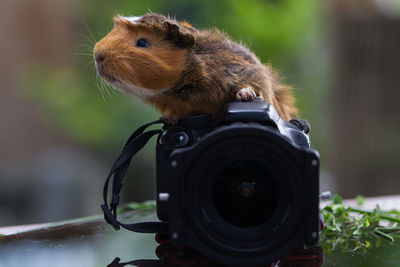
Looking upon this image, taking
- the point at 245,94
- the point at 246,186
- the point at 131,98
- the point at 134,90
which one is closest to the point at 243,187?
the point at 246,186

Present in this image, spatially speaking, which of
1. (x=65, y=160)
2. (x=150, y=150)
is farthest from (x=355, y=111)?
(x=65, y=160)

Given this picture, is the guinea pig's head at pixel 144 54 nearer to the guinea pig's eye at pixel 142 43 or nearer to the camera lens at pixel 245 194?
the guinea pig's eye at pixel 142 43

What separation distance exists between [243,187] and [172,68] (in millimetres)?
299

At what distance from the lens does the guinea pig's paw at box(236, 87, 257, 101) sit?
1190 mm

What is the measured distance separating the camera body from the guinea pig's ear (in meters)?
0.19

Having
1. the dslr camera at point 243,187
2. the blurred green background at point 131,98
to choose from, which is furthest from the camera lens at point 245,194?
the blurred green background at point 131,98

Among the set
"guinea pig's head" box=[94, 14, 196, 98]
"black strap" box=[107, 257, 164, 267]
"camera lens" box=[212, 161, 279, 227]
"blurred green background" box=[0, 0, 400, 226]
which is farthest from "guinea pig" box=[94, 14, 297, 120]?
"blurred green background" box=[0, 0, 400, 226]

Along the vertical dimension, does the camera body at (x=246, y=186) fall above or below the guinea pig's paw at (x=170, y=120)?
below

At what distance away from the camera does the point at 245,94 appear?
1194 millimetres

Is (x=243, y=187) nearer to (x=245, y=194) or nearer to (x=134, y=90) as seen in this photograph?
(x=245, y=194)

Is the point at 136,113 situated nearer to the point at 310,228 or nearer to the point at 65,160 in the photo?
the point at 65,160

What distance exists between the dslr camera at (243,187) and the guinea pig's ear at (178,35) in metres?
0.18

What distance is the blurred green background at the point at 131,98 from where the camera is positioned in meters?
3.09

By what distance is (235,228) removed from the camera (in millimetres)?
1100
